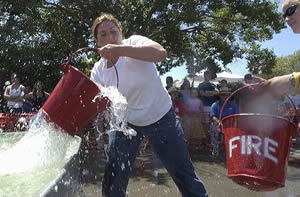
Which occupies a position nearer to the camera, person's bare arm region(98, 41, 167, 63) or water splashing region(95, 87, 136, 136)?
person's bare arm region(98, 41, 167, 63)

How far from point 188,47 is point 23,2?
5973mm

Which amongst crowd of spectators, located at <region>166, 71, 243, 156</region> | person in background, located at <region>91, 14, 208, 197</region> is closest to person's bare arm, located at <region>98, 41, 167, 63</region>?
person in background, located at <region>91, 14, 208, 197</region>

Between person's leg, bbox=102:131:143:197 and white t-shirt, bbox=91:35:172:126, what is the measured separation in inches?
5.6

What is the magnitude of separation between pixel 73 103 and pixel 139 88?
20.4 inches

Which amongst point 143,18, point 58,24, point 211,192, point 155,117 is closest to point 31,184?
point 155,117

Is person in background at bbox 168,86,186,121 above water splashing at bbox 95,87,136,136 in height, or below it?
above

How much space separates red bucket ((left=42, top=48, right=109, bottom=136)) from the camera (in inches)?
89.0

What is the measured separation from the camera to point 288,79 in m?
2.15

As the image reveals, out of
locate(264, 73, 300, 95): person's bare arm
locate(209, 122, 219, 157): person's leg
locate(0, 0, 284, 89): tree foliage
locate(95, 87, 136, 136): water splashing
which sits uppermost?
→ locate(0, 0, 284, 89): tree foliage

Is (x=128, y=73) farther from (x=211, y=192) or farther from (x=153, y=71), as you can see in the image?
(x=211, y=192)

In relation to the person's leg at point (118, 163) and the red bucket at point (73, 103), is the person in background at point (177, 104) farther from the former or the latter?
the red bucket at point (73, 103)

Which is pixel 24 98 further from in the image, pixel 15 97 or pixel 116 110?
A: pixel 116 110

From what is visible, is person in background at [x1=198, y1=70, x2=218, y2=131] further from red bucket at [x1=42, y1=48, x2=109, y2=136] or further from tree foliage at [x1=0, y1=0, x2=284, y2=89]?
red bucket at [x1=42, y1=48, x2=109, y2=136]

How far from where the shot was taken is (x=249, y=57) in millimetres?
14414
